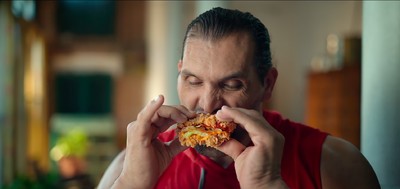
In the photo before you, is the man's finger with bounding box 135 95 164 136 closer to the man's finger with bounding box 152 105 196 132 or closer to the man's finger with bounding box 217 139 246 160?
the man's finger with bounding box 152 105 196 132

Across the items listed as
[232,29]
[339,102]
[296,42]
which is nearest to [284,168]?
[232,29]

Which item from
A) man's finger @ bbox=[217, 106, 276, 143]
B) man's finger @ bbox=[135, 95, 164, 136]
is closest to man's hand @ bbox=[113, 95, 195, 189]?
man's finger @ bbox=[135, 95, 164, 136]

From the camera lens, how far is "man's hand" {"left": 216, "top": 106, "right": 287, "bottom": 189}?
1014mm

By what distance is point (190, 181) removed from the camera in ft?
4.06

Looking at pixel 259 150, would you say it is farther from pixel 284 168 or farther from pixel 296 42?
pixel 296 42

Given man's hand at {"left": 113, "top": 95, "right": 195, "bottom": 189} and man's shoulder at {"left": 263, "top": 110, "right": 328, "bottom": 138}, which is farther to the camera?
man's shoulder at {"left": 263, "top": 110, "right": 328, "bottom": 138}

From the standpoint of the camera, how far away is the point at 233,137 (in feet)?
3.72

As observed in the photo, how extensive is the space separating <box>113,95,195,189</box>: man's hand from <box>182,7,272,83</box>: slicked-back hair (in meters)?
0.16

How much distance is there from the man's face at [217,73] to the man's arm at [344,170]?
231mm

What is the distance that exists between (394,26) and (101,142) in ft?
21.2

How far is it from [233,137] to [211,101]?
0.29 feet

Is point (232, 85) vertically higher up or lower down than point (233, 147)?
higher up

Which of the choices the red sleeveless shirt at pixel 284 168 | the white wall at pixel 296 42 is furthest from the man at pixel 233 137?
the white wall at pixel 296 42

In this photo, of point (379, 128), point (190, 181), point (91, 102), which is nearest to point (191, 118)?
point (190, 181)
